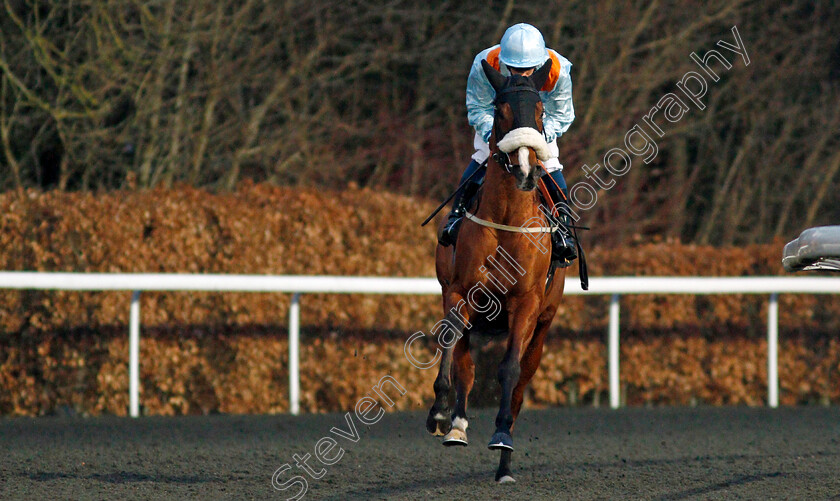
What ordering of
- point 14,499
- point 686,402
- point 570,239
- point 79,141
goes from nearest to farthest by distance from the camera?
point 14,499
point 570,239
point 686,402
point 79,141

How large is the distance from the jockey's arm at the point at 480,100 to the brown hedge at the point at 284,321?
337cm

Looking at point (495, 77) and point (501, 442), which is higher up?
point (495, 77)

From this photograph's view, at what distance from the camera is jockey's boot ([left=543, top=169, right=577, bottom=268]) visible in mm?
5746

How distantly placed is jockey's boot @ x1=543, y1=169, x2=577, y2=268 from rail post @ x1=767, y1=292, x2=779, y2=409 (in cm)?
399

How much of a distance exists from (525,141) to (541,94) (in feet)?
2.84

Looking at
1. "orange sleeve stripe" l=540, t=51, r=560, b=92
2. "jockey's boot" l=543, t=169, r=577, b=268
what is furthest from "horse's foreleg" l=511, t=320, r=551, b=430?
"orange sleeve stripe" l=540, t=51, r=560, b=92

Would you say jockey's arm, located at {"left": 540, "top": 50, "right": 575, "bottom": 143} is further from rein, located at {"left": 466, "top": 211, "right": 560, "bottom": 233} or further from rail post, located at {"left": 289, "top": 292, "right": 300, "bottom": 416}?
rail post, located at {"left": 289, "top": 292, "right": 300, "bottom": 416}

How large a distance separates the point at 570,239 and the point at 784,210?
35.6 ft

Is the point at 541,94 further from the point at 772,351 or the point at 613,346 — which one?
the point at 772,351

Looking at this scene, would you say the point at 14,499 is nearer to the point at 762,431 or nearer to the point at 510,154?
the point at 510,154

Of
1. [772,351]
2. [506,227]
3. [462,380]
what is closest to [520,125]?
[506,227]

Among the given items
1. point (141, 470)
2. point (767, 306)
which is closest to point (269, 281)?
point (141, 470)

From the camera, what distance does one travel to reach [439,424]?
17.3 feet

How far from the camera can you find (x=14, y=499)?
193 inches
